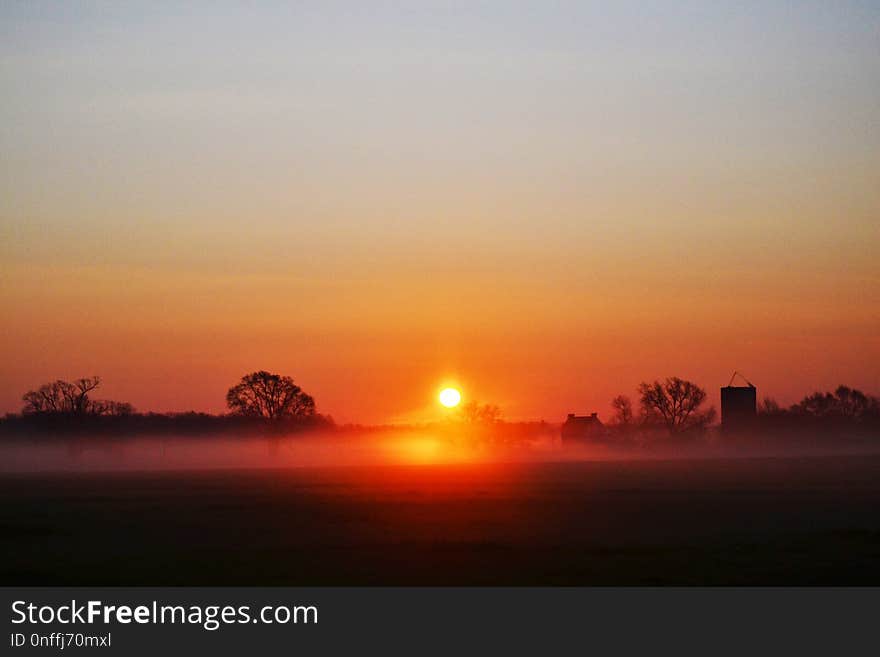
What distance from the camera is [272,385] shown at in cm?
16675

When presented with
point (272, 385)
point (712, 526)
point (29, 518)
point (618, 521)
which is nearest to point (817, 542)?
point (712, 526)

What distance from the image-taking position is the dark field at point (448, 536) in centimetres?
3406

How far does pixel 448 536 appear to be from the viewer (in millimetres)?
43562

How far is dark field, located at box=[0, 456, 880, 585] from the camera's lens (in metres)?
34.1

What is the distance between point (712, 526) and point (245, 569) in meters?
19.8
